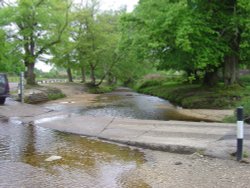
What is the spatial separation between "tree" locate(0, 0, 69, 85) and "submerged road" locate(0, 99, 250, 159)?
17957 mm

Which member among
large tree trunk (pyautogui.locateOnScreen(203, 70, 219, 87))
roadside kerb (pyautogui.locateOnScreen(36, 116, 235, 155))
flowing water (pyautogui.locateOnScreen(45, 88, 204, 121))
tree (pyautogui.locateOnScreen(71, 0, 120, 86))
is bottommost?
flowing water (pyautogui.locateOnScreen(45, 88, 204, 121))

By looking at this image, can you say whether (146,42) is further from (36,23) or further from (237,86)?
(36,23)

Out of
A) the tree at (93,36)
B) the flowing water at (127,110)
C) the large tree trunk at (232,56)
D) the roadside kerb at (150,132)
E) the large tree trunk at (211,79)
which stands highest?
the tree at (93,36)

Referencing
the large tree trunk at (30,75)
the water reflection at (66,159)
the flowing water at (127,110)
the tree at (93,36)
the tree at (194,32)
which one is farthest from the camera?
the tree at (93,36)

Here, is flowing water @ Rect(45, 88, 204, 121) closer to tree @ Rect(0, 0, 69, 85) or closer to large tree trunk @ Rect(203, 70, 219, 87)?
large tree trunk @ Rect(203, 70, 219, 87)

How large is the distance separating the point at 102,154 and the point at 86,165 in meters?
0.98

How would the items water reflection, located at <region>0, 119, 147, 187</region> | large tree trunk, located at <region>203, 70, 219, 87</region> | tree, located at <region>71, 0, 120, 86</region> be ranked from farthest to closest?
tree, located at <region>71, 0, 120, 86</region>
large tree trunk, located at <region>203, 70, 219, 87</region>
water reflection, located at <region>0, 119, 147, 187</region>

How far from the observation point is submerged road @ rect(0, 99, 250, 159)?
8.09 metres

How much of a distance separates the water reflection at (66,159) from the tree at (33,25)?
2176 centimetres

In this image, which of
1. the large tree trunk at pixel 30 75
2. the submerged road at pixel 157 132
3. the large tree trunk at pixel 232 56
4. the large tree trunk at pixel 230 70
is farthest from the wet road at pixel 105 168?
the large tree trunk at pixel 30 75

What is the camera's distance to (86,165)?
7164 mm

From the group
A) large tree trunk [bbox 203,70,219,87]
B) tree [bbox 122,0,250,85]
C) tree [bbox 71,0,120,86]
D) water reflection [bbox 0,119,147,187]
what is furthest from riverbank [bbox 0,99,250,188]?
tree [bbox 71,0,120,86]

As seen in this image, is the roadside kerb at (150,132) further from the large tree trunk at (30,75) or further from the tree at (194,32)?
the large tree trunk at (30,75)

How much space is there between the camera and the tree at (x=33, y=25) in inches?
1192
